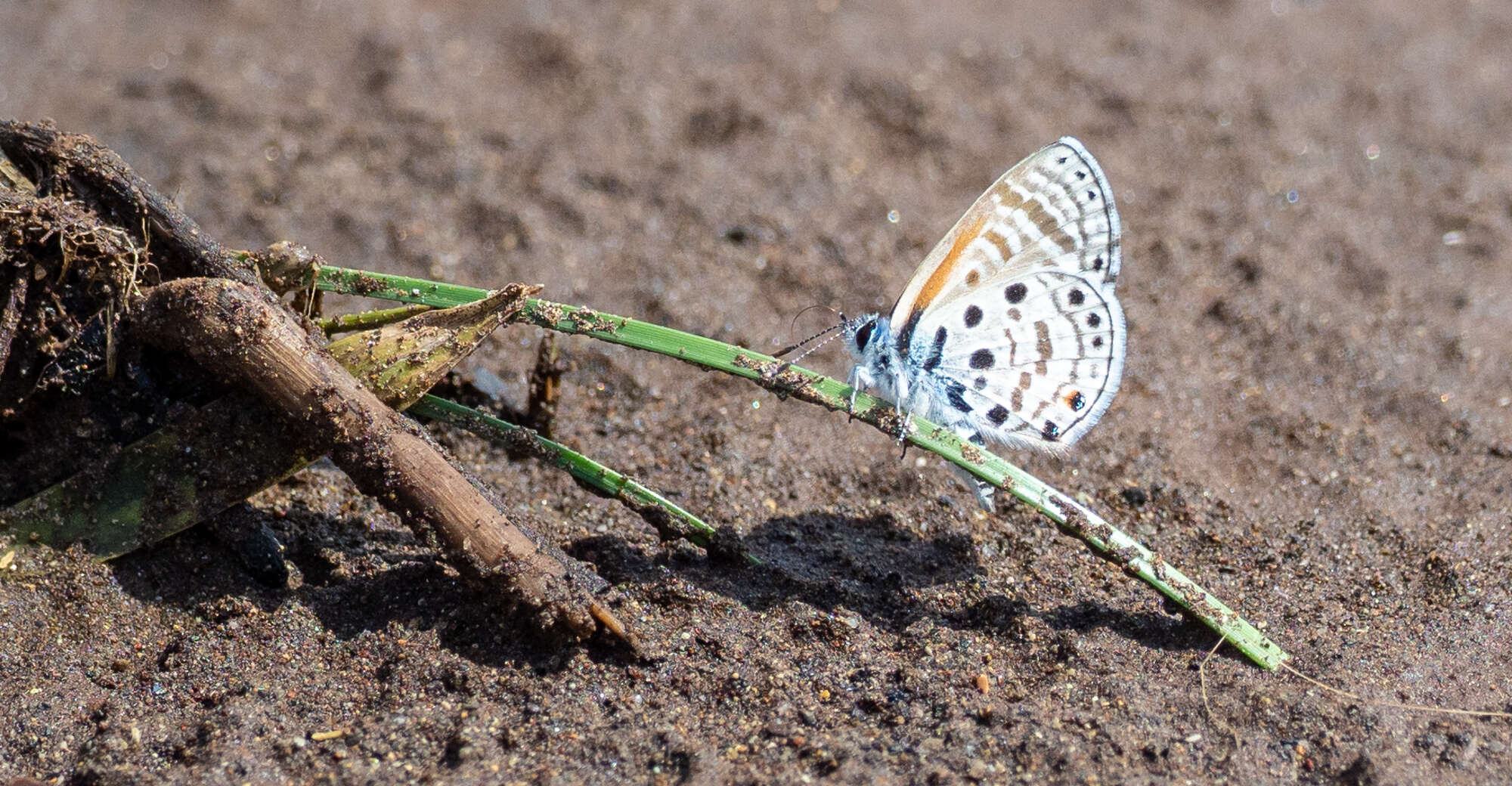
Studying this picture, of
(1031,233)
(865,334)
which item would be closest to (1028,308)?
(1031,233)

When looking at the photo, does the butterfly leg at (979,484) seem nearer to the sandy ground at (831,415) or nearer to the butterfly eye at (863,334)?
the sandy ground at (831,415)

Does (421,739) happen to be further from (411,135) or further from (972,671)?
(411,135)

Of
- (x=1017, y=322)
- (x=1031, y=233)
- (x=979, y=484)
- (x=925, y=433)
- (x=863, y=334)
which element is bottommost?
(x=979, y=484)

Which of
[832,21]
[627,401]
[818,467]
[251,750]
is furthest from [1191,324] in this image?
[251,750]

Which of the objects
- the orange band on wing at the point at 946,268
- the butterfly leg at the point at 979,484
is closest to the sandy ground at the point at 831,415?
the butterfly leg at the point at 979,484

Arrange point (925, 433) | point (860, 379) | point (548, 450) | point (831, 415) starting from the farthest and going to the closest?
point (831, 415) < point (860, 379) < point (548, 450) < point (925, 433)

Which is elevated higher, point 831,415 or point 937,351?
point 937,351

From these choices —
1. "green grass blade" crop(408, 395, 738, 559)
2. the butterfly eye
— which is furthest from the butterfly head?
"green grass blade" crop(408, 395, 738, 559)

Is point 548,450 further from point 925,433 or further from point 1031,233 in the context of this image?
point 1031,233
